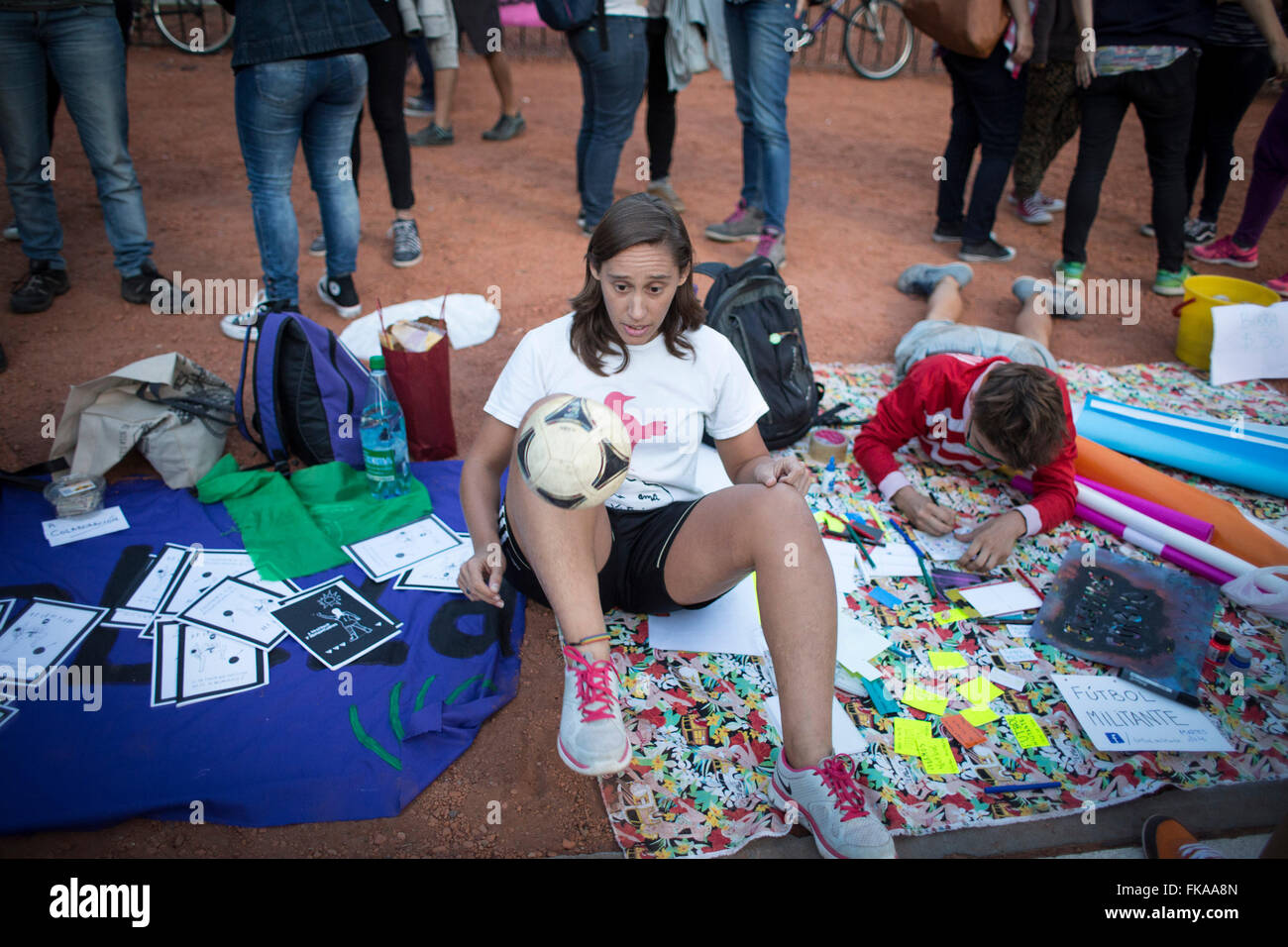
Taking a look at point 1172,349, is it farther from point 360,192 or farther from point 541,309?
point 360,192

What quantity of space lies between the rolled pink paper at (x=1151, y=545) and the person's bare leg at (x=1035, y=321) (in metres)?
1.24

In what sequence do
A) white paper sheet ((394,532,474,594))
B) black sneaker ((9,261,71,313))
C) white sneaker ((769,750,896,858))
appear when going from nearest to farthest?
white sneaker ((769,750,896,858)) → white paper sheet ((394,532,474,594)) → black sneaker ((9,261,71,313))

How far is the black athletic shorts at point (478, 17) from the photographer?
5.40 metres

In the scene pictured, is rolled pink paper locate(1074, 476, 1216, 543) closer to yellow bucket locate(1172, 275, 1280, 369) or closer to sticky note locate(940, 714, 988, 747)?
sticky note locate(940, 714, 988, 747)

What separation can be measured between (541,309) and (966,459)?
225 centimetres

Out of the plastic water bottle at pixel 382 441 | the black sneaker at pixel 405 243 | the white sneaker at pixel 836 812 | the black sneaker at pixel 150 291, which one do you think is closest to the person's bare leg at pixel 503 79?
the black sneaker at pixel 405 243

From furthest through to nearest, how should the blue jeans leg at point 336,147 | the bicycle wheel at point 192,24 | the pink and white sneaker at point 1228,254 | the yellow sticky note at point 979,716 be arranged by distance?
the bicycle wheel at point 192,24 < the pink and white sneaker at point 1228,254 < the blue jeans leg at point 336,147 < the yellow sticky note at point 979,716

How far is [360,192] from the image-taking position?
5340 millimetres

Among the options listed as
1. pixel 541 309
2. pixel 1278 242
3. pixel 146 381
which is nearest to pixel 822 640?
pixel 146 381

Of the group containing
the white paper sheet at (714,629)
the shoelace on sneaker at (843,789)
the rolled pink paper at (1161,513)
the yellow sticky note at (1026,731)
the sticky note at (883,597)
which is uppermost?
the shoelace on sneaker at (843,789)

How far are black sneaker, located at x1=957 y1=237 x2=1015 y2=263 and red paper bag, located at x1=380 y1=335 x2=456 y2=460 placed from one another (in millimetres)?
3564

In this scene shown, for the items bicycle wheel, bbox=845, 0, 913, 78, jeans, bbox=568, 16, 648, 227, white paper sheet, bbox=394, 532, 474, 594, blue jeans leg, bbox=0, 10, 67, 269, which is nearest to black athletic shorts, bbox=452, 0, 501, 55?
jeans, bbox=568, 16, 648, 227

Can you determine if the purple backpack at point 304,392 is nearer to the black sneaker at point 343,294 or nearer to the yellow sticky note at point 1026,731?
the black sneaker at point 343,294

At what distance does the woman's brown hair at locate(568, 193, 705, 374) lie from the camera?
189 cm
